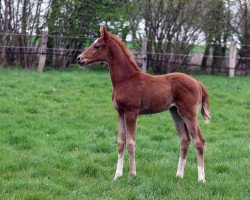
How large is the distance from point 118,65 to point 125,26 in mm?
13417

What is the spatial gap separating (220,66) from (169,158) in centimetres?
1375

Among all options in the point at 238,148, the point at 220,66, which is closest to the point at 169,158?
the point at 238,148

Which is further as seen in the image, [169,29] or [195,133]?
[169,29]

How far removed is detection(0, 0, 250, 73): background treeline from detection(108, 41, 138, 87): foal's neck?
11625mm

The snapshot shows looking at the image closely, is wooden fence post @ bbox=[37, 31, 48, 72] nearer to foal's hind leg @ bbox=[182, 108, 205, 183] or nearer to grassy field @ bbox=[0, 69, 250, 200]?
grassy field @ bbox=[0, 69, 250, 200]

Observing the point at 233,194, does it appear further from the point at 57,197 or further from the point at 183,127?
the point at 57,197

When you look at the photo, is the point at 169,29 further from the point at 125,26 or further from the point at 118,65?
the point at 118,65

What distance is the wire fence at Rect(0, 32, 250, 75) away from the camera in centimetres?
1800

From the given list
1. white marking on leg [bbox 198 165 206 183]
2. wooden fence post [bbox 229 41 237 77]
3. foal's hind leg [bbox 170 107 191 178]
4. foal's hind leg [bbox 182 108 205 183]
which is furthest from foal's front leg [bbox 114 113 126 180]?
wooden fence post [bbox 229 41 237 77]

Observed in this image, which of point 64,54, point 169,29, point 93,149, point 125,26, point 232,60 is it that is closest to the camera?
point 93,149

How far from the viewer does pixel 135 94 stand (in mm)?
6598

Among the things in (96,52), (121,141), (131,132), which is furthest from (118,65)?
(121,141)

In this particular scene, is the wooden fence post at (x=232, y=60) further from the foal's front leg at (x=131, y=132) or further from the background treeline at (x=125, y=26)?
the foal's front leg at (x=131, y=132)

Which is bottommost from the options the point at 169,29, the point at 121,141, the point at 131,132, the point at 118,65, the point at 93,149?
the point at 93,149
